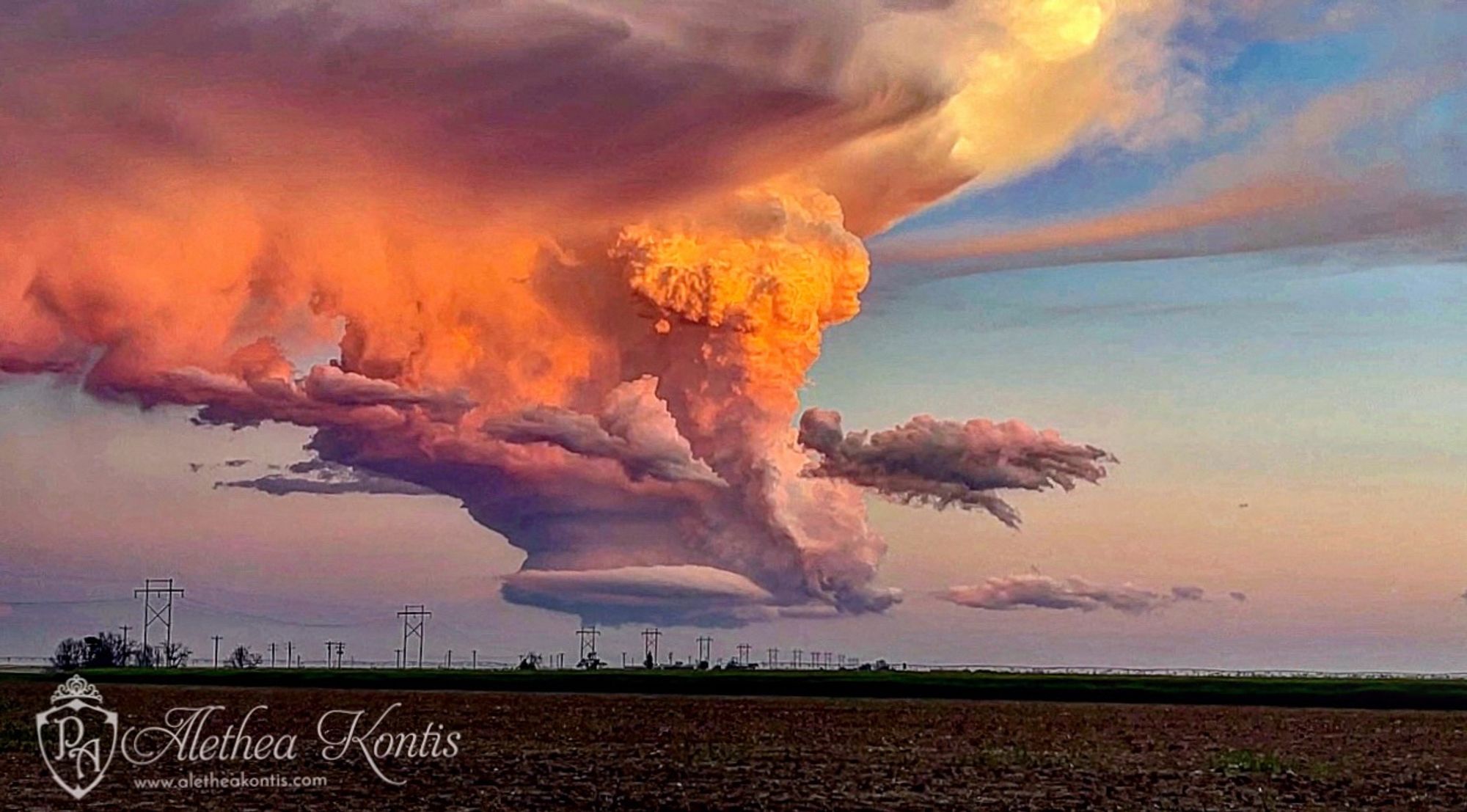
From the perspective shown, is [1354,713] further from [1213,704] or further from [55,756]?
[55,756]

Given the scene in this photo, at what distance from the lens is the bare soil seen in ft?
193

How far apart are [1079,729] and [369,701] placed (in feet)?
256

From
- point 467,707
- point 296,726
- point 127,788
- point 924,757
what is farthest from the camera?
point 467,707

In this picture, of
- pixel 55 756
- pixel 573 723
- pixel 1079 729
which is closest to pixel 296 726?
pixel 573 723

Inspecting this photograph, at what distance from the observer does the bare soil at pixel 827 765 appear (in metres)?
58.8

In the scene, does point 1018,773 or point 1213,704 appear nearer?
point 1018,773

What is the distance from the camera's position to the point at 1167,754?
86.8 meters

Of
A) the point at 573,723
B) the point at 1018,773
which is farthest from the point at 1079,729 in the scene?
the point at 1018,773

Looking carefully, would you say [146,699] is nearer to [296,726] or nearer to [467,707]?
[467,707]

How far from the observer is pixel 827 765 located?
74.5 m

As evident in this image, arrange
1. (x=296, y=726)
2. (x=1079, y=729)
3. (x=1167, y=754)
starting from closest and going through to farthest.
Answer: (x=1167, y=754)
(x=296, y=726)
(x=1079, y=729)

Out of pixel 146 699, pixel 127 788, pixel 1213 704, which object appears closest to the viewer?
pixel 127 788

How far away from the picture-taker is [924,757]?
263 ft

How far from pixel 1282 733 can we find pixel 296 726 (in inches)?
2583
